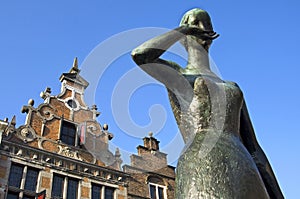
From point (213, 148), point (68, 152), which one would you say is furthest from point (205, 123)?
point (68, 152)

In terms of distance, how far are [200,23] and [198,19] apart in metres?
0.03

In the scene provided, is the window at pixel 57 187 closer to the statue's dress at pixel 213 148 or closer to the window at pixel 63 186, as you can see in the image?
the window at pixel 63 186

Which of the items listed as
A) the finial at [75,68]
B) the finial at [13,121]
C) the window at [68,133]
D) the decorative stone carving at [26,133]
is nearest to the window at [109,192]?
the window at [68,133]

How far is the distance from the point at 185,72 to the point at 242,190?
0.87m

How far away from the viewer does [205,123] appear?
6.75 ft

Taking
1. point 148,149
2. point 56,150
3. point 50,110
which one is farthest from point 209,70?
point 148,149

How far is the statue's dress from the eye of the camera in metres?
1.78

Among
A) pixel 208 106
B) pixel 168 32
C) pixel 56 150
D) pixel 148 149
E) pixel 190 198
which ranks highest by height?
pixel 148 149

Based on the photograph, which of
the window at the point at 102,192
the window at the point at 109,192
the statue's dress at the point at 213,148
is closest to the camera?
the statue's dress at the point at 213,148

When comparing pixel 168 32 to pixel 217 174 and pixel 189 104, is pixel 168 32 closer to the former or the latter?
pixel 189 104

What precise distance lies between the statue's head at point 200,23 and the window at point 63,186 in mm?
10768

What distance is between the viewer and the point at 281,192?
209 centimetres

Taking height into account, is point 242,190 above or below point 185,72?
below

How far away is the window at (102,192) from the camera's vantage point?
13.0m
